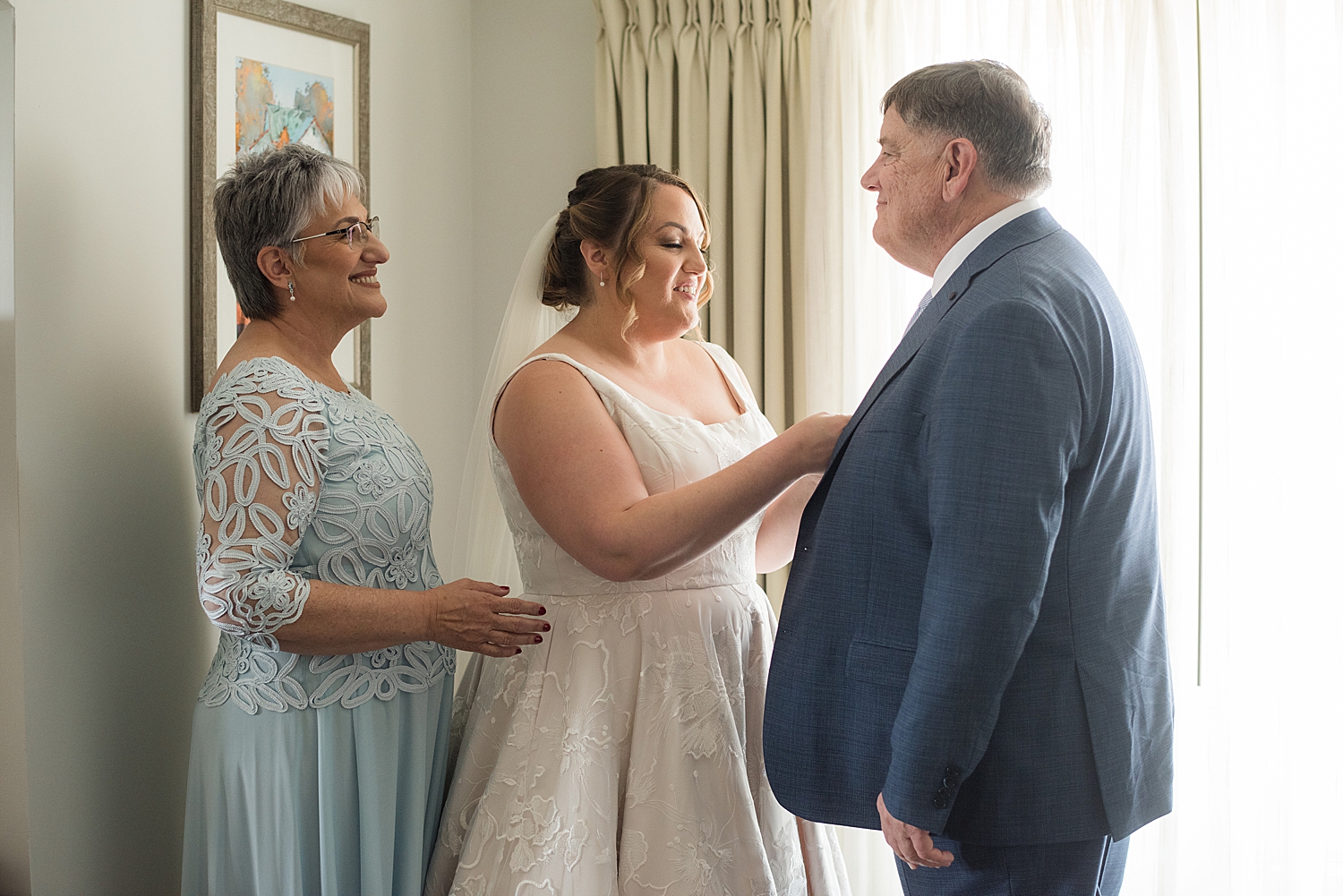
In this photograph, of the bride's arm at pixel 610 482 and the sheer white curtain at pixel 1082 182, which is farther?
the sheer white curtain at pixel 1082 182

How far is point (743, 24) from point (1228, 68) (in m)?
1.15

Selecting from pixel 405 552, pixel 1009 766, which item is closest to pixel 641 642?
pixel 405 552

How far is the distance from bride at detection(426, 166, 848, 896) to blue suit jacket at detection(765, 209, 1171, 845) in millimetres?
217

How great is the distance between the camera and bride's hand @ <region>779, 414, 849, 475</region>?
1.42m

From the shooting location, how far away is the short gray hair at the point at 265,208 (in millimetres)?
1636

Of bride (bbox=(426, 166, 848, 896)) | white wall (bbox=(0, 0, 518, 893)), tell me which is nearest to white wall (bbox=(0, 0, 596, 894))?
white wall (bbox=(0, 0, 518, 893))

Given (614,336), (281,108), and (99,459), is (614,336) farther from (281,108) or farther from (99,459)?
(281,108)

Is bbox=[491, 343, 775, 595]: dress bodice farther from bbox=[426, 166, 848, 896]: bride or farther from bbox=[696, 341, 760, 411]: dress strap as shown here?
bbox=[696, 341, 760, 411]: dress strap

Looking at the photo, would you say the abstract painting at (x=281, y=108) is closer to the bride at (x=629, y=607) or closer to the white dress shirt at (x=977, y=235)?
the bride at (x=629, y=607)

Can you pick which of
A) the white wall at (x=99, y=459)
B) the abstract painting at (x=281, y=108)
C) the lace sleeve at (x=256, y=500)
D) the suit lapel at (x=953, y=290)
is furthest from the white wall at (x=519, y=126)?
the suit lapel at (x=953, y=290)

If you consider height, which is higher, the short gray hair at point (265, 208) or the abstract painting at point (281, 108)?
the abstract painting at point (281, 108)

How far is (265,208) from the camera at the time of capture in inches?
64.4

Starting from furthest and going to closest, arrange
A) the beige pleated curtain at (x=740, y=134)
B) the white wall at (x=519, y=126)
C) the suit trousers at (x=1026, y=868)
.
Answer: the white wall at (x=519, y=126), the beige pleated curtain at (x=740, y=134), the suit trousers at (x=1026, y=868)

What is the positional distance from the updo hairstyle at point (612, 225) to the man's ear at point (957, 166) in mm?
538
